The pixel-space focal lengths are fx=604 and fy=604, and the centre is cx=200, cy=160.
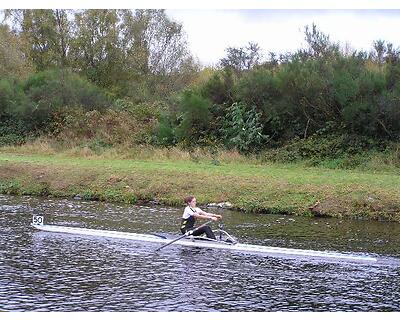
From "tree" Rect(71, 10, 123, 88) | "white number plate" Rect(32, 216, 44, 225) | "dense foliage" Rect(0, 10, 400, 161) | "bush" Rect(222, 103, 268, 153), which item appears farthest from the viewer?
"tree" Rect(71, 10, 123, 88)

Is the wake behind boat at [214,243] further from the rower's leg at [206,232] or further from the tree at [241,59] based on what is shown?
the tree at [241,59]

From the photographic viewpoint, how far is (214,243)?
63.1 feet

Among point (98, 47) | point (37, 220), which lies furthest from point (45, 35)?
point (37, 220)

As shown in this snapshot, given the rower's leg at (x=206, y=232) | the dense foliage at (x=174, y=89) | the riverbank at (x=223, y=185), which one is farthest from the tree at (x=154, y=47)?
the rower's leg at (x=206, y=232)

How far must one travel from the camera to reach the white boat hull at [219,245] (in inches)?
688

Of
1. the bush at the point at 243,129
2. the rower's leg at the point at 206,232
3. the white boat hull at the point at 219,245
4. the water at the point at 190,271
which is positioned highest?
the bush at the point at 243,129

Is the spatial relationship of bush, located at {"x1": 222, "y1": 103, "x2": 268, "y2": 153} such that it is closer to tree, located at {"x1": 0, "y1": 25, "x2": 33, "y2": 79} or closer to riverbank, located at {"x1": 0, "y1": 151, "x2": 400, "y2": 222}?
riverbank, located at {"x1": 0, "y1": 151, "x2": 400, "y2": 222}

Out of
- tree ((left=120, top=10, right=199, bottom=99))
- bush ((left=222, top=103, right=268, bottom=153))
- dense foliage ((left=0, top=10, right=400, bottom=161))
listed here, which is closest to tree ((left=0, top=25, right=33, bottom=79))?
dense foliage ((left=0, top=10, right=400, bottom=161))

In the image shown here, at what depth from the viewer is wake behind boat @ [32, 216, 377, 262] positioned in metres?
17.5

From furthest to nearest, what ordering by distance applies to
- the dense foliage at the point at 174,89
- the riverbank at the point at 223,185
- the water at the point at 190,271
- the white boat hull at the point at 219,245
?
the dense foliage at the point at 174,89
the riverbank at the point at 223,185
the white boat hull at the point at 219,245
the water at the point at 190,271

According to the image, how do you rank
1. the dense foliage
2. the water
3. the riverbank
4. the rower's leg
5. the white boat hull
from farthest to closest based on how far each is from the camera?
the dense foliage, the riverbank, the rower's leg, the white boat hull, the water

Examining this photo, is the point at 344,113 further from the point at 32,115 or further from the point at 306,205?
the point at 32,115

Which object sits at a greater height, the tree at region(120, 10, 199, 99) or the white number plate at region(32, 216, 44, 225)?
the tree at region(120, 10, 199, 99)

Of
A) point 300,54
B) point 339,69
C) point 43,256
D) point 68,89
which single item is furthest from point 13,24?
point 43,256
